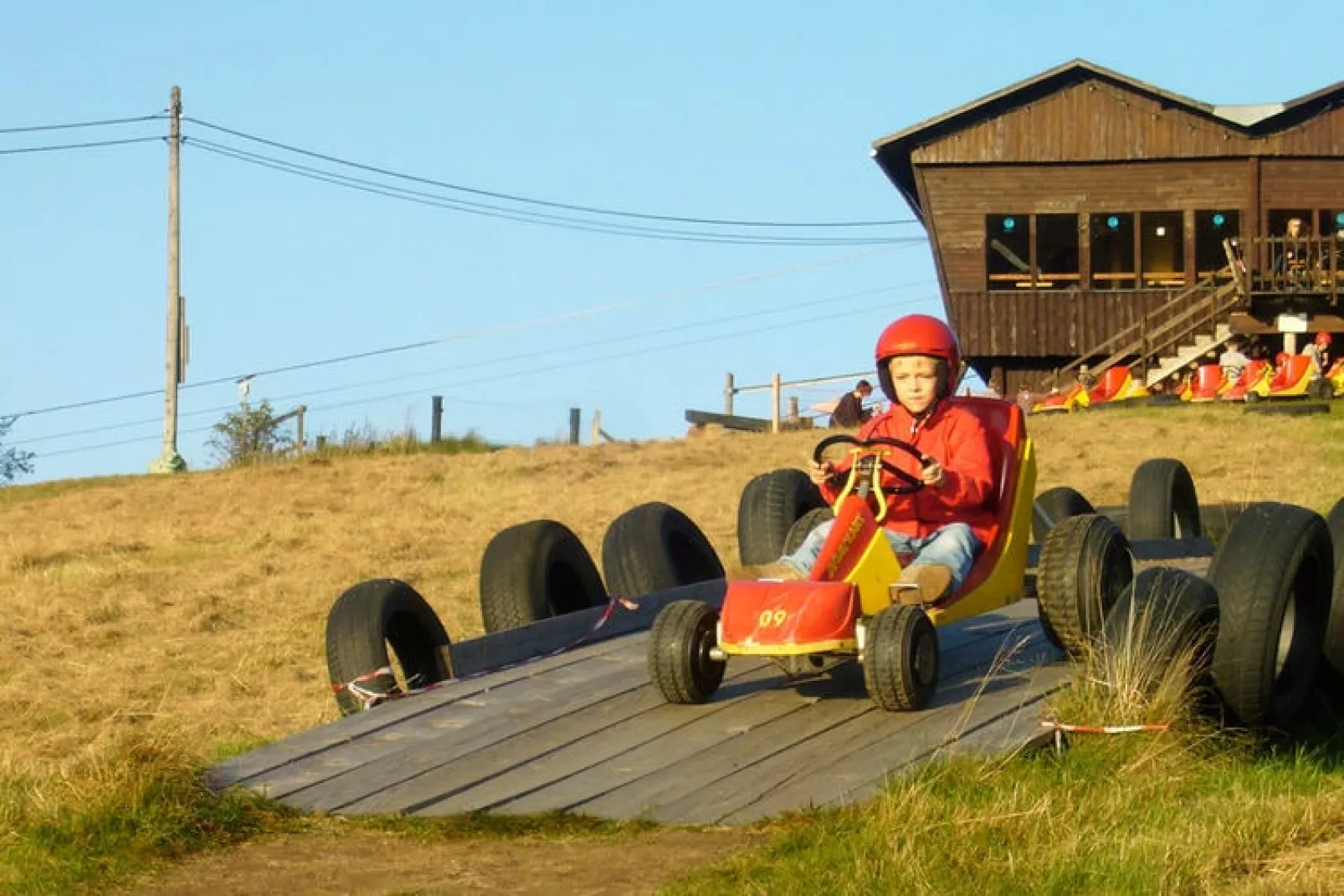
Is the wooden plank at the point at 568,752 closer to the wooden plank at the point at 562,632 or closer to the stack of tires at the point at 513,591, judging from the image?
the wooden plank at the point at 562,632

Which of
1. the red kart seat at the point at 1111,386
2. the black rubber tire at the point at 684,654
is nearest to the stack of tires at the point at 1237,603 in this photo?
the black rubber tire at the point at 684,654

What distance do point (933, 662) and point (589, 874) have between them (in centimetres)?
225

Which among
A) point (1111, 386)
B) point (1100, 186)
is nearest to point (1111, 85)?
point (1100, 186)

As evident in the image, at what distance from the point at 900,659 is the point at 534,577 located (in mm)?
3009

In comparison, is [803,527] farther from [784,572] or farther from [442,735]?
[442,735]

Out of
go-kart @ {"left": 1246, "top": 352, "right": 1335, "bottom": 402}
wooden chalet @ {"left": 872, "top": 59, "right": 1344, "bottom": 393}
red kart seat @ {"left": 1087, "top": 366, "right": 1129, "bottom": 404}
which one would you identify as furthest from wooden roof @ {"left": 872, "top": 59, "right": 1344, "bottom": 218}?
go-kart @ {"left": 1246, "top": 352, "right": 1335, "bottom": 402}

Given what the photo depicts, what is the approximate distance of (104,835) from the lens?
19.3 feet

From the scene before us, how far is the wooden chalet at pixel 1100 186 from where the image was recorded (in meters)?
39.8

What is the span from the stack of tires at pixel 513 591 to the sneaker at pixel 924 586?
6.23 ft

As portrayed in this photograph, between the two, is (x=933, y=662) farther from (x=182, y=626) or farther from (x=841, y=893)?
(x=182, y=626)

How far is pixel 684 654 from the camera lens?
24.5 feet

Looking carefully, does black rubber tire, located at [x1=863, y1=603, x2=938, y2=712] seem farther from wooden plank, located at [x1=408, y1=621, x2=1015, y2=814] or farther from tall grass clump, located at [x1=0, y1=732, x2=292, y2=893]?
tall grass clump, located at [x1=0, y1=732, x2=292, y2=893]

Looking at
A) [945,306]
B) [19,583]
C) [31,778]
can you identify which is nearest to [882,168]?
[945,306]

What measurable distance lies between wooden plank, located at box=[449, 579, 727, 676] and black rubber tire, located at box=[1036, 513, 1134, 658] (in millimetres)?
2255
